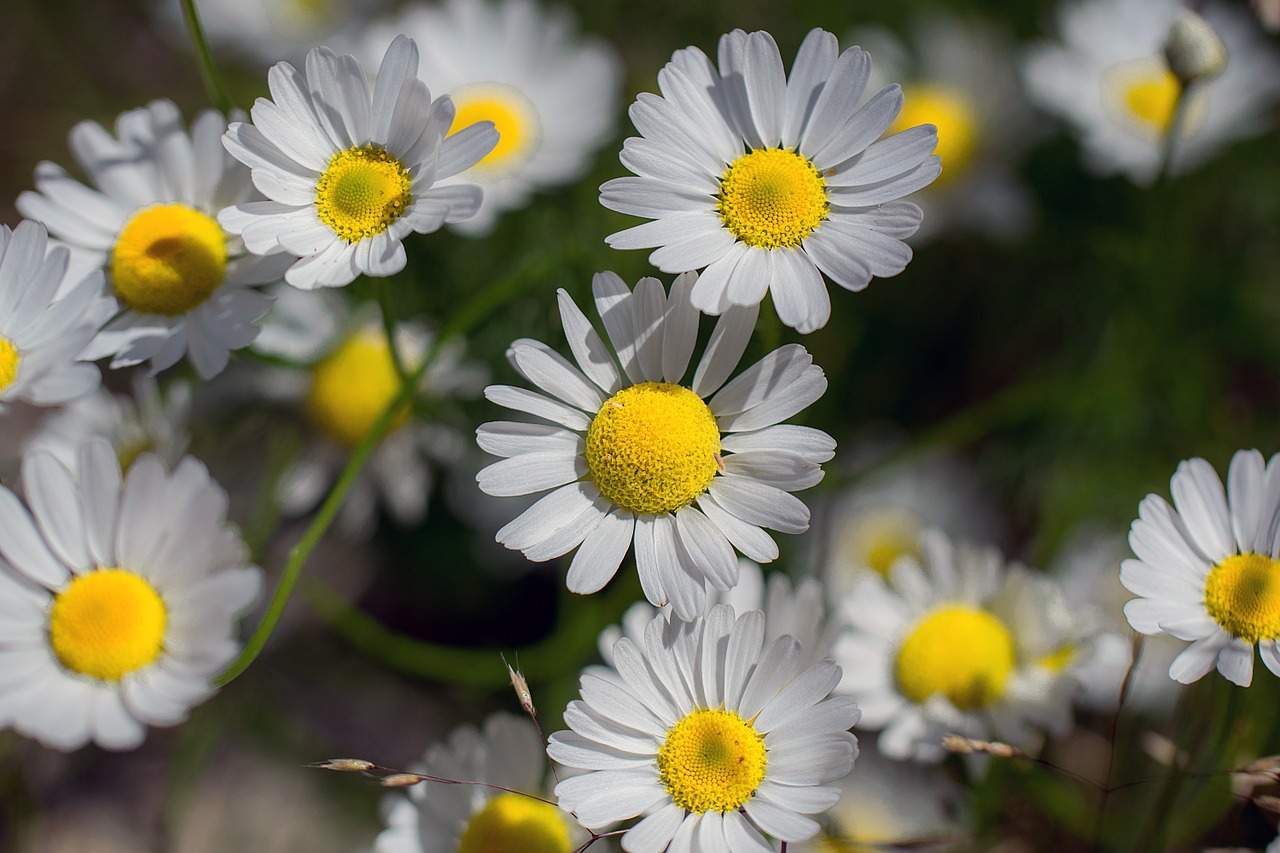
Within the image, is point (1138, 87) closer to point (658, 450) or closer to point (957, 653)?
point (957, 653)

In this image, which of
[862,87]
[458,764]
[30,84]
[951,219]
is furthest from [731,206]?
[30,84]

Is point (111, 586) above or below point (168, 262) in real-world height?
below

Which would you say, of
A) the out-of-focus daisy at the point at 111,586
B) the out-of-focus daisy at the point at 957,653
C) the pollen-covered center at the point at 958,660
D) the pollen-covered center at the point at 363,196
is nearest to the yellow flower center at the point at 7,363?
the out-of-focus daisy at the point at 111,586

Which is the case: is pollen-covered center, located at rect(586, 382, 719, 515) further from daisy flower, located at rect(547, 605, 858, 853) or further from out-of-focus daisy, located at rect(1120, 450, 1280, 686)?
out-of-focus daisy, located at rect(1120, 450, 1280, 686)

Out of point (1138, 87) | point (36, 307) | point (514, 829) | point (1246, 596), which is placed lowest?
point (514, 829)

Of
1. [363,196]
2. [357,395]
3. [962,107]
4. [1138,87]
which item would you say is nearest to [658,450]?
[363,196]

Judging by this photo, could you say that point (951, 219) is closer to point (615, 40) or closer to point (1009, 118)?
point (1009, 118)

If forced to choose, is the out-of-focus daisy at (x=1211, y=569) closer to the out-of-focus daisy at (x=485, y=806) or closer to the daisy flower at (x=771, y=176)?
the daisy flower at (x=771, y=176)
